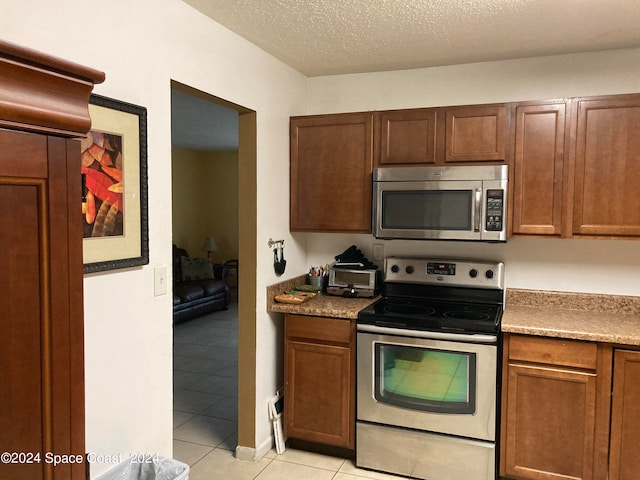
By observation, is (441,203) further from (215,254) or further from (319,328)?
(215,254)

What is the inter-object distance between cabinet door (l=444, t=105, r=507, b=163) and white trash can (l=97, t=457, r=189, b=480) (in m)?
2.07

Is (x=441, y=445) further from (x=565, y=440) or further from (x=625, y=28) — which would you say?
(x=625, y=28)

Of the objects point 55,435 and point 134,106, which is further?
point 134,106

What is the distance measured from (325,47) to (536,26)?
1085 millimetres

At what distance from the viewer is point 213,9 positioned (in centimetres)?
231

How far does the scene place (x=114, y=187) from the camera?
6.11 feet

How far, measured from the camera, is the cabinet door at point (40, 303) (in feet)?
2.44

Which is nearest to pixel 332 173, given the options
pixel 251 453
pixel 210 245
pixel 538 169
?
pixel 538 169

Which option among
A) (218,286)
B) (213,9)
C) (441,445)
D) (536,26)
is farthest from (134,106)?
(218,286)

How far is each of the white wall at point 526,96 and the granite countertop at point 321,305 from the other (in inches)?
17.2

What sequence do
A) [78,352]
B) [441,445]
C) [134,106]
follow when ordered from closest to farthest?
1. [78,352]
2. [134,106]
3. [441,445]

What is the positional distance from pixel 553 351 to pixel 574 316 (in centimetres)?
39

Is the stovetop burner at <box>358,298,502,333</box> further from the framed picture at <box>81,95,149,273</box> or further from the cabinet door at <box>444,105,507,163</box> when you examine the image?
the framed picture at <box>81,95,149,273</box>

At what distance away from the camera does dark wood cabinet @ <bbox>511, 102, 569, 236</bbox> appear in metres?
2.67
